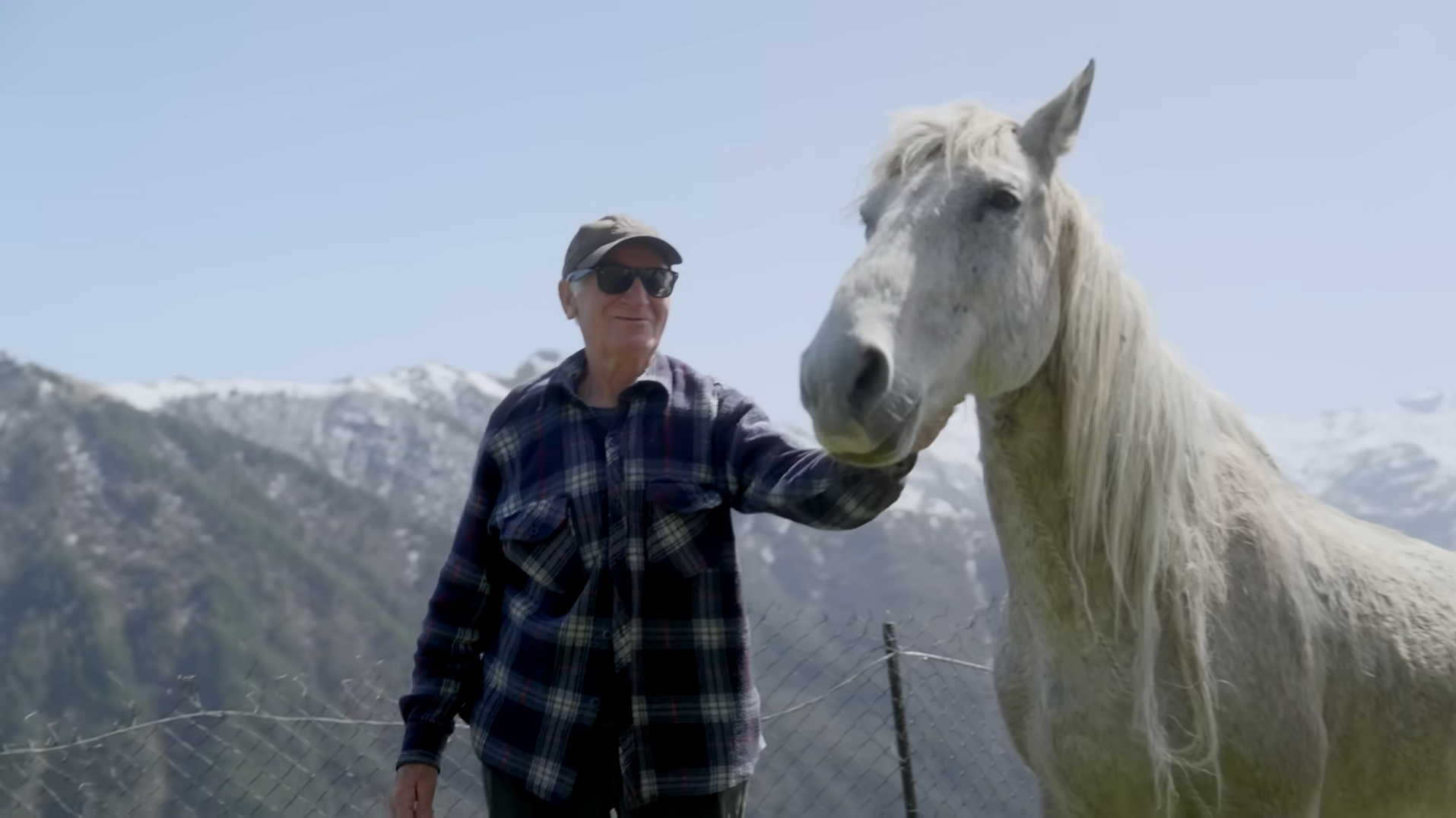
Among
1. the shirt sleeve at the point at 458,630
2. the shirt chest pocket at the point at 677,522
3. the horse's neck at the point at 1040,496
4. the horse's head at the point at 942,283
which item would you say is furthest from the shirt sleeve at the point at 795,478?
the shirt sleeve at the point at 458,630

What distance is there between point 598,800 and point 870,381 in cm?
143

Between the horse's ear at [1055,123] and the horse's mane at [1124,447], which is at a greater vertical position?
the horse's ear at [1055,123]

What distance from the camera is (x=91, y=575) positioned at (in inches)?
3482

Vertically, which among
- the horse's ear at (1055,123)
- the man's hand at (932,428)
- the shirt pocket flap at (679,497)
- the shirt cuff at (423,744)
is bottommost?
the shirt cuff at (423,744)

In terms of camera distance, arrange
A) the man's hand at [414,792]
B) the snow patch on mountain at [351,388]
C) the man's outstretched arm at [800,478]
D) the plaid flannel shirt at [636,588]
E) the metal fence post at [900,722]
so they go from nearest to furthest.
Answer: the man's outstretched arm at [800,478], the plaid flannel shirt at [636,588], the man's hand at [414,792], the metal fence post at [900,722], the snow patch on mountain at [351,388]

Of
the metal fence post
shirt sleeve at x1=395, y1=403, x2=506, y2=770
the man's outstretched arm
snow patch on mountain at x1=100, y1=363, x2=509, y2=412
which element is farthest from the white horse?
snow patch on mountain at x1=100, y1=363, x2=509, y2=412

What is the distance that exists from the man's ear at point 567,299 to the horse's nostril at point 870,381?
1316 mm

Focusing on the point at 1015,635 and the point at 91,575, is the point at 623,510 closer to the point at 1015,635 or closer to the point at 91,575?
the point at 1015,635

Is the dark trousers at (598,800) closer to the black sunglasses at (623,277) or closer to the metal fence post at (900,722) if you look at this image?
the black sunglasses at (623,277)

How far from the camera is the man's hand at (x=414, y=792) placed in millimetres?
2820

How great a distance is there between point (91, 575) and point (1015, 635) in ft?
334

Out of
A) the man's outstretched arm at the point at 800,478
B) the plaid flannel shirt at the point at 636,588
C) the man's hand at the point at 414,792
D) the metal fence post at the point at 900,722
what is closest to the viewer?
the man's outstretched arm at the point at 800,478

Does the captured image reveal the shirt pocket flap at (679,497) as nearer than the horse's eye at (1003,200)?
No

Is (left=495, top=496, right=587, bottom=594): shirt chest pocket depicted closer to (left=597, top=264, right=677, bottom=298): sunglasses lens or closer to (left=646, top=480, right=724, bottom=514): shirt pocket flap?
(left=646, top=480, right=724, bottom=514): shirt pocket flap
